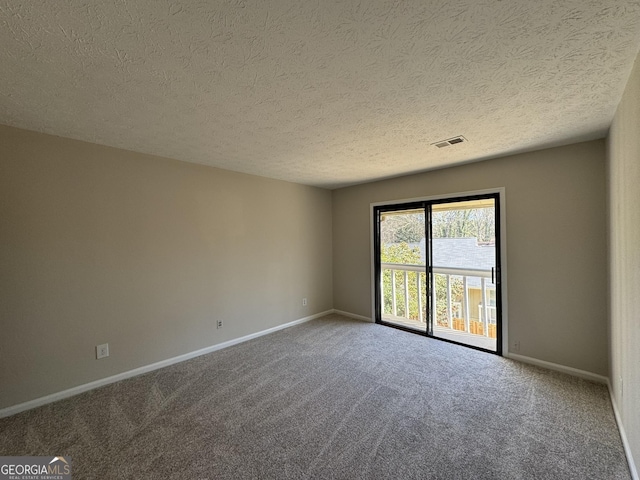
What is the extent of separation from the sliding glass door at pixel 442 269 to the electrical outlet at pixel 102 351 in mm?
3526

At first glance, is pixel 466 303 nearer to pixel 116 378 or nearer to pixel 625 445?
pixel 625 445

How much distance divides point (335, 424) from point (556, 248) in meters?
2.77

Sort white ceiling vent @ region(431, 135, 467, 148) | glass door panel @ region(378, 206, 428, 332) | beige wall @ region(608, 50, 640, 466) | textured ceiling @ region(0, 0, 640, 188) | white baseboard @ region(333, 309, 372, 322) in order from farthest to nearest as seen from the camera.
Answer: white baseboard @ region(333, 309, 372, 322), glass door panel @ region(378, 206, 428, 332), white ceiling vent @ region(431, 135, 467, 148), beige wall @ region(608, 50, 640, 466), textured ceiling @ region(0, 0, 640, 188)

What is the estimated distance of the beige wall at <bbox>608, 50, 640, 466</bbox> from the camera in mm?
1439

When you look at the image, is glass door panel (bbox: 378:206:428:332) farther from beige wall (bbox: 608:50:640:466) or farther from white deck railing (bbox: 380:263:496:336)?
beige wall (bbox: 608:50:640:466)

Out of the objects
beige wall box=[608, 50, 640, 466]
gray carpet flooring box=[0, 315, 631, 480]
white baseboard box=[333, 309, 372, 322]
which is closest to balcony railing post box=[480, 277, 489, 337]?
gray carpet flooring box=[0, 315, 631, 480]

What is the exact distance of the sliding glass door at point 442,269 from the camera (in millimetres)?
3309

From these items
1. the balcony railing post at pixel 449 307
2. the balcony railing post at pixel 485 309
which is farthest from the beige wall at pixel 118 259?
the balcony railing post at pixel 485 309

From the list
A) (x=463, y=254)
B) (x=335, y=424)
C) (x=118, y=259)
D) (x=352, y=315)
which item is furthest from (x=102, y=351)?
(x=463, y=254)

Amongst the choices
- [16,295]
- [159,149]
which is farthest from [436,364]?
[16,295]

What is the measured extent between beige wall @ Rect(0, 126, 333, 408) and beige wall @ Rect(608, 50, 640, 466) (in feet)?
11.6

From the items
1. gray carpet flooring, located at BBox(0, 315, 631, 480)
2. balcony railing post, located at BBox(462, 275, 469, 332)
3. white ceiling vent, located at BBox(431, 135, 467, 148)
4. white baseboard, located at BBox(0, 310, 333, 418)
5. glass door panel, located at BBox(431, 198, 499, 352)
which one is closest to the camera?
gray carpet flooring, located at BBox(0, 315, 631, 480)

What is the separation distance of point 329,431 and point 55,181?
3.11 meters

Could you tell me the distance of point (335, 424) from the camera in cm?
196
